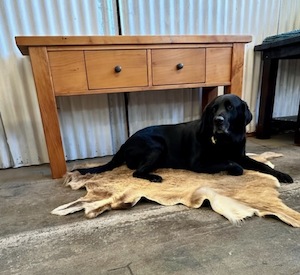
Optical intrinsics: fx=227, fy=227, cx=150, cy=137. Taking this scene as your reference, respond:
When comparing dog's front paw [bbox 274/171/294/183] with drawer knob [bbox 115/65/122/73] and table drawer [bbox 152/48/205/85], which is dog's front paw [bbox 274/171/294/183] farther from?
drawer knob [bbox 115/65/122/73]

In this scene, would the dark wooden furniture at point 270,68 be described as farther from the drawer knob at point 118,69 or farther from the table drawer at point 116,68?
the drawer knob at point 118,69

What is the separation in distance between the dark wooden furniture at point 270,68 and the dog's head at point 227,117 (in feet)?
2.64

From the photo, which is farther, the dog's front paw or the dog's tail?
the dog's tail

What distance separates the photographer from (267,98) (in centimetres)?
198

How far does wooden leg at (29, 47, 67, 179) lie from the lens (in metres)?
1.21

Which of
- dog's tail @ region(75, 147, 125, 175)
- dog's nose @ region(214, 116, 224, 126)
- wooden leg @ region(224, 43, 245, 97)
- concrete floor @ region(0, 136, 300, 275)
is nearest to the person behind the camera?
concrete floor @ region(0, 136, 300, 275)

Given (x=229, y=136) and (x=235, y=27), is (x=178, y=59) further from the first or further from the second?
(x=235, y=27)

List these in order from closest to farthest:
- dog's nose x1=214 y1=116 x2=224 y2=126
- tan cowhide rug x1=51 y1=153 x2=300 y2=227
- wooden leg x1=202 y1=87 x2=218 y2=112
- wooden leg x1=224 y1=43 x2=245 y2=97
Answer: tan cowhide rug x1=51 y1=153 x2=300 y2=227 → dog's nose x1=214 y1=116 x2=224 y2=126 → wooden leg x1=224 y1=43 x2=245 y2=97 → wooden leg x1=202 y1=87 x2=218 y2=112

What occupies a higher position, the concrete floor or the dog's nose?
the dog's nose

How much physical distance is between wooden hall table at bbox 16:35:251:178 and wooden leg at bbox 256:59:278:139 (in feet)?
1.91

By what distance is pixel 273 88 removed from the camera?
1.97 meters

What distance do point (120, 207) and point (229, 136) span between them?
0.69 meters

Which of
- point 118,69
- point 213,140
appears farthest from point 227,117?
point 118,69

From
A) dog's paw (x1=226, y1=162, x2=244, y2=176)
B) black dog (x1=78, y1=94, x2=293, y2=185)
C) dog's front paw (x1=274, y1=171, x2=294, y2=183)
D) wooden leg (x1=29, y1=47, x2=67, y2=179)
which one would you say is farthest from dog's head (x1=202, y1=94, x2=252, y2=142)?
wooden leg (x1=29, y1=47, x2=67, y2=179)
